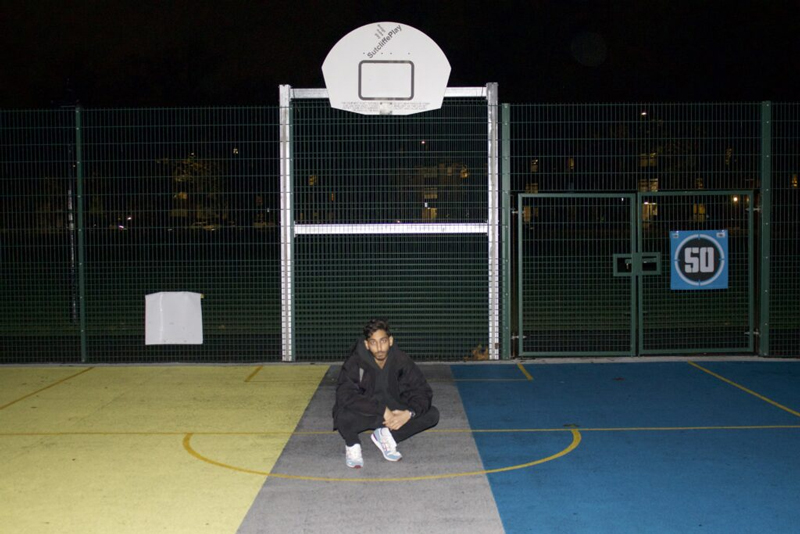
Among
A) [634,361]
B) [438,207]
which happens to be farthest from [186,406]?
[634,361]

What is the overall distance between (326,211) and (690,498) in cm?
637

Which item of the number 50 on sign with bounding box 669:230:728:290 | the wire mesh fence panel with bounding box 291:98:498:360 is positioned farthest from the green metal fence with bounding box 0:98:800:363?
the number 50 on sign with bounding box 669:230:728:290

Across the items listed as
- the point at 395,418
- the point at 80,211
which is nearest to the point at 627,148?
the point at 395,418

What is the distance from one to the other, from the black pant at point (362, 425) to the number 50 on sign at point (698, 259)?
5.79m

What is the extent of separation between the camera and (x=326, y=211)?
10078 mm

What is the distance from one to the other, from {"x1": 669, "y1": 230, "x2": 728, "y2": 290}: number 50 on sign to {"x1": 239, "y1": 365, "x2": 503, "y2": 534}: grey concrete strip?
204 inches

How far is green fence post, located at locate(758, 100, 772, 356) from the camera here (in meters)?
10.2

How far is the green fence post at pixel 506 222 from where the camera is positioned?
1002 cm

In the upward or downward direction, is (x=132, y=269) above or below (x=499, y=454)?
above

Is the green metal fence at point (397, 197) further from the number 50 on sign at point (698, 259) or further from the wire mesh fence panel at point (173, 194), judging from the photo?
the number 50 on sign at point (698, 259)

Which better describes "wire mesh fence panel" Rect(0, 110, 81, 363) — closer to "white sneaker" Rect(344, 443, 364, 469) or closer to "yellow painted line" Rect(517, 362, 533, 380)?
"white sneaker" Rect(344, 443, 364, 469)

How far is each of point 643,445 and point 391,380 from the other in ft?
7.32

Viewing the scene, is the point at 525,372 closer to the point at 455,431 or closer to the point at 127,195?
the point at 455,431

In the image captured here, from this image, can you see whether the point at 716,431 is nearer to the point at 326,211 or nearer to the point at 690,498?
the point at 690,498
